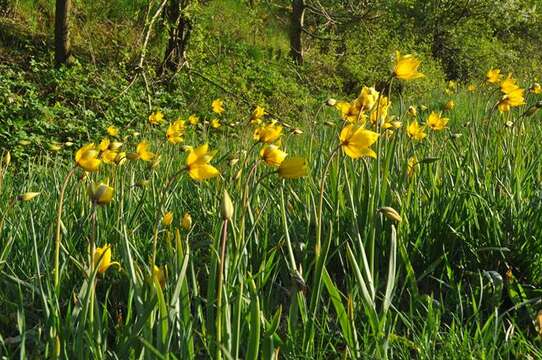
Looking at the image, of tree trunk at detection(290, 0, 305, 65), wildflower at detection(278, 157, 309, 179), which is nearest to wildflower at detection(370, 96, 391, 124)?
wildflower at detection(278, 157, 309, 179)

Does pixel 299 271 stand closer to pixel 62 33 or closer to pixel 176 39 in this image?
pixel 62 33

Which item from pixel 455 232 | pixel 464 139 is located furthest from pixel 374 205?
pixel 464 139

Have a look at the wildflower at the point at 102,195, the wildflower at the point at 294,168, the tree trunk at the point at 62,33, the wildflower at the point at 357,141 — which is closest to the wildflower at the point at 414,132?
the wildflower at the point at 357,141

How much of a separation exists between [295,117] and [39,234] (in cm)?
602

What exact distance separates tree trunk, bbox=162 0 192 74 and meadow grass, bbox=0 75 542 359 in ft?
15.6

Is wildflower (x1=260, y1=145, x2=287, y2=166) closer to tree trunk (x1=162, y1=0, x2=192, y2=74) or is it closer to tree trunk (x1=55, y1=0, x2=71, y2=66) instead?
tree trunk (x1=55, y1=0, x2=71, y2=66)

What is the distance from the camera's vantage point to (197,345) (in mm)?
1288

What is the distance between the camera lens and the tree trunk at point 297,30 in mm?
9891

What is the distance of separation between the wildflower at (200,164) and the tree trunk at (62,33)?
522 cm

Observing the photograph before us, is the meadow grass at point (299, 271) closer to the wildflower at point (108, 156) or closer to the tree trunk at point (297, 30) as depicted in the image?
the wildflower at point (108, 156)

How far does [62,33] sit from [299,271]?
5.47 meters

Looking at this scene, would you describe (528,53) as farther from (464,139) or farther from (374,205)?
(374,205)

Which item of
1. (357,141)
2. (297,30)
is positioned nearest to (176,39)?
(297,30)

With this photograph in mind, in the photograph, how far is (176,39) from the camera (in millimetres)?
7039
